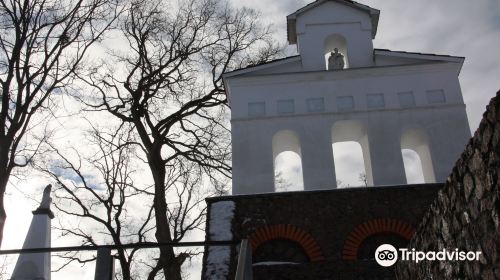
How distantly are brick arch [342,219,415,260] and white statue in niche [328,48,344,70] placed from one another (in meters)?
5.60

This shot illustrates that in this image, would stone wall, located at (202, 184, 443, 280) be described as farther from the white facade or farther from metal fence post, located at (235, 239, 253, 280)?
metal fence post, located at (235, 239, 253, 280)

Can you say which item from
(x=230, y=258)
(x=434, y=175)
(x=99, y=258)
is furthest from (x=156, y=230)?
(x=99, y=258)

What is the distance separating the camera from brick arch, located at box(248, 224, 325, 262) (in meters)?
12.1

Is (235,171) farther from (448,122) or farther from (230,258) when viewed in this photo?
(448,122)

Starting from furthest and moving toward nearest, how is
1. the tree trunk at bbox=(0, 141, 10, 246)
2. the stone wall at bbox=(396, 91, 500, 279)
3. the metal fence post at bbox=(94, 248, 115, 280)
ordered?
the tree trunk at bbox=(0, 141, 10, 246) → the metal fence post at bbox=(94, 248, 115, 280) → the stone wall at bbox=(396, 91, 500, 279)

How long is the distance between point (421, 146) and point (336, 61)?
3.79m

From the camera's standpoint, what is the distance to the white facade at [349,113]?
554 inches

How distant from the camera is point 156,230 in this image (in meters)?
16.6

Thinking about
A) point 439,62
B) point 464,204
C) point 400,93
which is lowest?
point 464,204

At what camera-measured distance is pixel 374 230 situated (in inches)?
480

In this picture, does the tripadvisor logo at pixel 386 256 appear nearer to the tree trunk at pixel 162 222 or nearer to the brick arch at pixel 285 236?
the brick arch at pixel 285 236

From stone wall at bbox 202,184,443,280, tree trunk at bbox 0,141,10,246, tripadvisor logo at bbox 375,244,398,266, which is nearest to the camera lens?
tripadvisor logo at bbox 375,244,398,266

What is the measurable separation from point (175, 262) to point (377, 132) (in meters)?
7.71

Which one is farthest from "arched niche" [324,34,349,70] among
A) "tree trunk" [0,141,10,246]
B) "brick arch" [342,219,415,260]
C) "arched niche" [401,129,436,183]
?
"tree trunk" [0,141,10,246]
